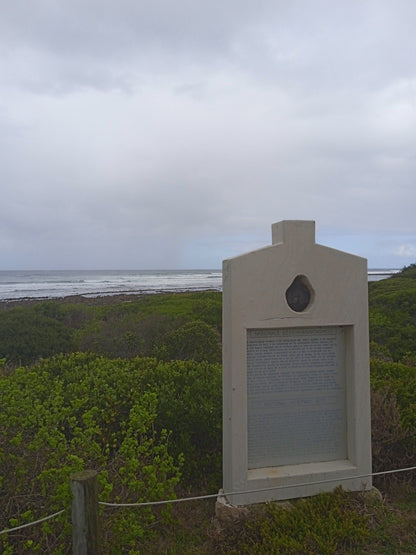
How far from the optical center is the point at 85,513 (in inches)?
113

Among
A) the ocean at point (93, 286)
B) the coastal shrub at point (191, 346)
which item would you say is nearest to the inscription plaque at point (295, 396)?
the coastal shrub at point (191, 346)

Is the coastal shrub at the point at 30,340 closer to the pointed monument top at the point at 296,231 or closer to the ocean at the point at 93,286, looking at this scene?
the pointed monument top at the point at 296,231

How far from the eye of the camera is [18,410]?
4070 mm

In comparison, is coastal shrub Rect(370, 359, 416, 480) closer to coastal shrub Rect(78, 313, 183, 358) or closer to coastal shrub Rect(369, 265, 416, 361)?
coastal shrub Rect(369, 265, 416, 361)

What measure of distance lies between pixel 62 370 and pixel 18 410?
2558mm

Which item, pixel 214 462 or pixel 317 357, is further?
pixel 214 462

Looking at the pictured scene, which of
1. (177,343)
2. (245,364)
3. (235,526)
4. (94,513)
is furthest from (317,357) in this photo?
(177,343)

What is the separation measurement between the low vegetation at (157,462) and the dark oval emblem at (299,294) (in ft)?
5.08

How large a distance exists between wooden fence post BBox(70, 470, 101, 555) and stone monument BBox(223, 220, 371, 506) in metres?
1.51

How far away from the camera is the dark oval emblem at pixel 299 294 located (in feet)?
14.4

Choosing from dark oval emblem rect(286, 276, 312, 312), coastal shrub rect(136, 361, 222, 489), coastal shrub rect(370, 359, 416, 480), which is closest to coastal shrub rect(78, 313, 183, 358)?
coastal shrub rect(136, 361, 222, 489)

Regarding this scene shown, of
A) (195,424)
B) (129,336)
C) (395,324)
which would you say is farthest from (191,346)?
(395,324)

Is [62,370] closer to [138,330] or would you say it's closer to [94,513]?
[94,513]

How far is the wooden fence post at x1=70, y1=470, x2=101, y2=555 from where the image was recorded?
2861 mm
